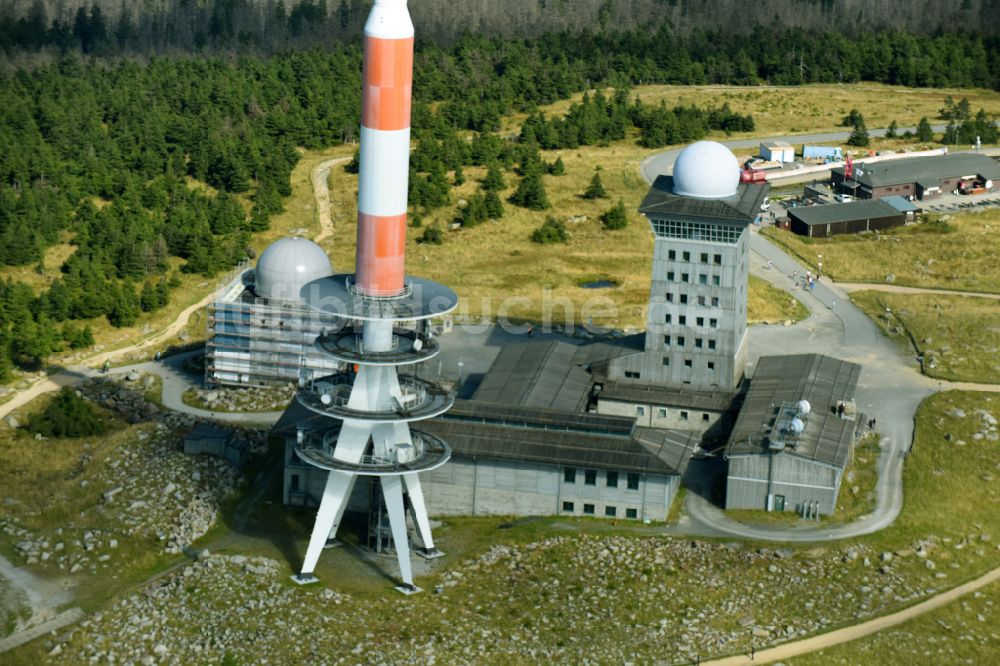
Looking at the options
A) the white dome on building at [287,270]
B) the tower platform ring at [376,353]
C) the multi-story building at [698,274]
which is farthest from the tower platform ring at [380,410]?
the white dome on building at [287,270]

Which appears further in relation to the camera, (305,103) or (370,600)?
(305,103)

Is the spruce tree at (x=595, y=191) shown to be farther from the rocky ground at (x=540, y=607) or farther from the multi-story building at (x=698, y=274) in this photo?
the rocky ground at (x=540, y=607)

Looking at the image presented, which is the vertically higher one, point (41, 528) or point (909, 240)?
point (909, 240)

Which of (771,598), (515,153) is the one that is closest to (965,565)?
(771,598)

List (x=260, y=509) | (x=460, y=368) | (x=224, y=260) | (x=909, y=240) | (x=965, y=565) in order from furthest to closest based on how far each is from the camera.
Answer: (x=909, y=240)
(x=224, y=260)
(x=460, y=368)
(x=260, y=509)
(x=965, y=565)

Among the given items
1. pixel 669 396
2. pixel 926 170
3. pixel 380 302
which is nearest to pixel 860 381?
pixel 669 396

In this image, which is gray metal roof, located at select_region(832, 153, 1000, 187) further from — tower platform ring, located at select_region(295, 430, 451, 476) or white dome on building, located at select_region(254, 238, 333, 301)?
tower platform ring, located at select_region(295, 430, 451, 476)

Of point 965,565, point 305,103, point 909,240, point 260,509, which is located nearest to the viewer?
point 965,565

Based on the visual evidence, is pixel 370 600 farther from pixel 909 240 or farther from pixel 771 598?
pixel 909 240

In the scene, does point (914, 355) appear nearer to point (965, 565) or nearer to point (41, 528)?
point (965, 565)
